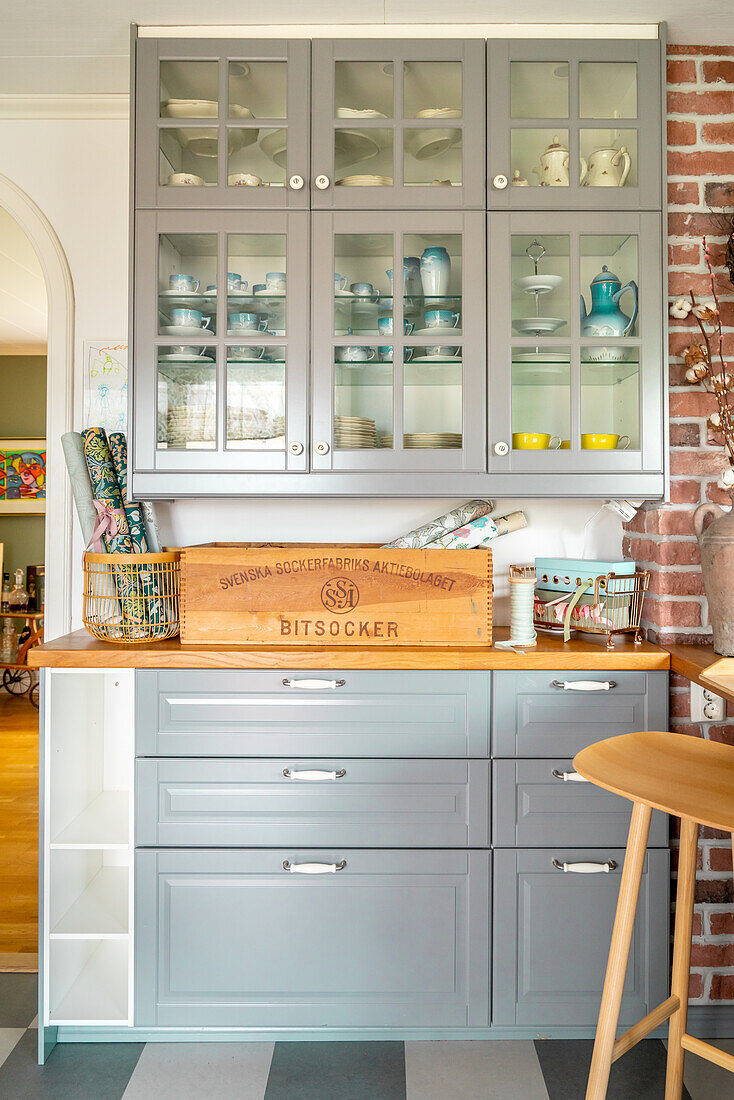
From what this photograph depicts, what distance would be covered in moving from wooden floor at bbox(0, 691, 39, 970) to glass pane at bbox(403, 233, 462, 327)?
217 cm

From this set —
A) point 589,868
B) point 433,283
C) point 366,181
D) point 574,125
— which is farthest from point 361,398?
point 589,868

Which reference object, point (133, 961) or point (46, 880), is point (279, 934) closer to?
point (133, 961)

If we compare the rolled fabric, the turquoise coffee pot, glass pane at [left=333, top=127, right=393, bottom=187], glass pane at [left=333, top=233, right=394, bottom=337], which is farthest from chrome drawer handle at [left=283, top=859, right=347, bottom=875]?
glass pane at [left=333, top=127, right=393, bottom=187]

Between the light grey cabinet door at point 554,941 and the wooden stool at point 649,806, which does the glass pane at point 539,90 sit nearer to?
the wooden stool at point 649,806

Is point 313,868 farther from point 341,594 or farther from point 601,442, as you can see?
point 601,442

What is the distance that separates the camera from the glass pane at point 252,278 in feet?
6.59

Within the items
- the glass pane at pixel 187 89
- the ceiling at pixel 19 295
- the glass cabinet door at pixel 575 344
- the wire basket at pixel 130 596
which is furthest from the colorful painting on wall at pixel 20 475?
the glass cabinet door at pixel 575 344

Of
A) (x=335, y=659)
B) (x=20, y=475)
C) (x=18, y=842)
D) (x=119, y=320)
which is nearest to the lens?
(x=335, y=659)

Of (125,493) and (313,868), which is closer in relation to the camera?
(313,868)

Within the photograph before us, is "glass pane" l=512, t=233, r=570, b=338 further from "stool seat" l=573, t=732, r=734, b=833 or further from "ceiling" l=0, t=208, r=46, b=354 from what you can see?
"ceiling" l=0, t=208, r=46, b=354

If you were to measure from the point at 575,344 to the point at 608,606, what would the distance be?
688mm

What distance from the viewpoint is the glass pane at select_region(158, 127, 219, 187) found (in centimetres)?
200

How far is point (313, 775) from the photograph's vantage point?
1883 mm

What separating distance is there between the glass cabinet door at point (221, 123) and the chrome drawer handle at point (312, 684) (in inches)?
47.6
